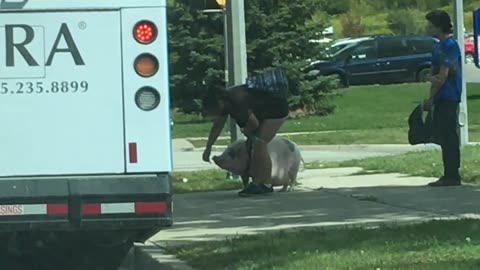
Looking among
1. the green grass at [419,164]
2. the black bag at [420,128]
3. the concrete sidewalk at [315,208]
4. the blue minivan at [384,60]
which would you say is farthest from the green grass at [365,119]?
the black bag at [420,128]

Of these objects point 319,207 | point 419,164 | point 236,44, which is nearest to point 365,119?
point 419,164

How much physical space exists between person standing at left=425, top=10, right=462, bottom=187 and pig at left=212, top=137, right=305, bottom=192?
170 centimetres

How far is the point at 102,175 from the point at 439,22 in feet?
21.2

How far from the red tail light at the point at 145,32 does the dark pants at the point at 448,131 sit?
6.05 meters

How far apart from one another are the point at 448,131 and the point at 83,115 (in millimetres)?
6361

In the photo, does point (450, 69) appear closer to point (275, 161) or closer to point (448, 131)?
point (448, 131)

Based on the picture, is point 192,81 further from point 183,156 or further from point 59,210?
point 59,210

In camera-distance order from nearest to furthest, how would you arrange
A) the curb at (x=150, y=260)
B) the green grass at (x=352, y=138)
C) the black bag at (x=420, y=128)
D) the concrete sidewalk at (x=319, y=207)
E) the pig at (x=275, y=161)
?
the curb at (x=150, y=260)
the concrete sidewalk at (x=319, y=207)
the black bag at (x=420, y=128)
the pig at (x=275, y=161)
the green grass at (x=352, y=138)

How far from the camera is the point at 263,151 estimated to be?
12.6 m

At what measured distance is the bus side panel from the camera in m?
7.26

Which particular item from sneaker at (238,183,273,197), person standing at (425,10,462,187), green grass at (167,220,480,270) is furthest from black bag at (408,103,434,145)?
green grass at (167,220,480,270)

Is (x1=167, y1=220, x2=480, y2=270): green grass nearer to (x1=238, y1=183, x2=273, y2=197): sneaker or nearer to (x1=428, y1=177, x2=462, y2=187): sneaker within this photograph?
(x1=238, y1=183, x2=273, y2=197): sneaker

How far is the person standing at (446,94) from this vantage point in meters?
12.5

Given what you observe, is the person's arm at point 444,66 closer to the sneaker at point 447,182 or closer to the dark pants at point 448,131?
the dark pants at point 448,131
